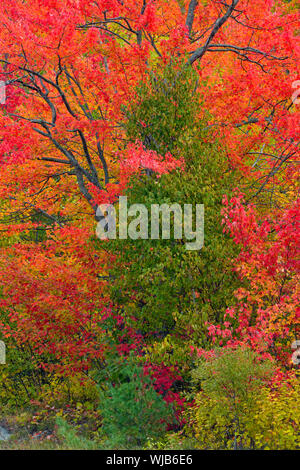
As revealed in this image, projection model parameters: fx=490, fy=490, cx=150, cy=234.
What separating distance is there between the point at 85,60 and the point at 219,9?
4.61 metres

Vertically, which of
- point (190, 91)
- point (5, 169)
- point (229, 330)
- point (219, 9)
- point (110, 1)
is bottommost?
point (229, 330)

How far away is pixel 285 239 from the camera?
27.3 feet

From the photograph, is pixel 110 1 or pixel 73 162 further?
pixel 73 162

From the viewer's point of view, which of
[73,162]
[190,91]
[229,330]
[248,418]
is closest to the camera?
[248,418]

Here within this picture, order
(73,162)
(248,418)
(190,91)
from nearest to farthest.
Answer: (248,418) < (190,91) < (73,162)

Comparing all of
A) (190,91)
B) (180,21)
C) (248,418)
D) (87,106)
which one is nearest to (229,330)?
(248,418)

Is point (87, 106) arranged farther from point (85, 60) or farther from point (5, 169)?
point (5, 169)

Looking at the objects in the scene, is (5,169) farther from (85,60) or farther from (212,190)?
(212,190)

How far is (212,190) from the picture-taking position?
9234 millimetres

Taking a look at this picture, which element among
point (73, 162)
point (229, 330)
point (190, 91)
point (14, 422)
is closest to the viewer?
point (229, 330)

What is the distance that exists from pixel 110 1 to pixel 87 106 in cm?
344

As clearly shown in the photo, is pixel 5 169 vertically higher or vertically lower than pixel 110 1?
lower

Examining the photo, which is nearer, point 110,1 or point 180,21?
point 110,1
